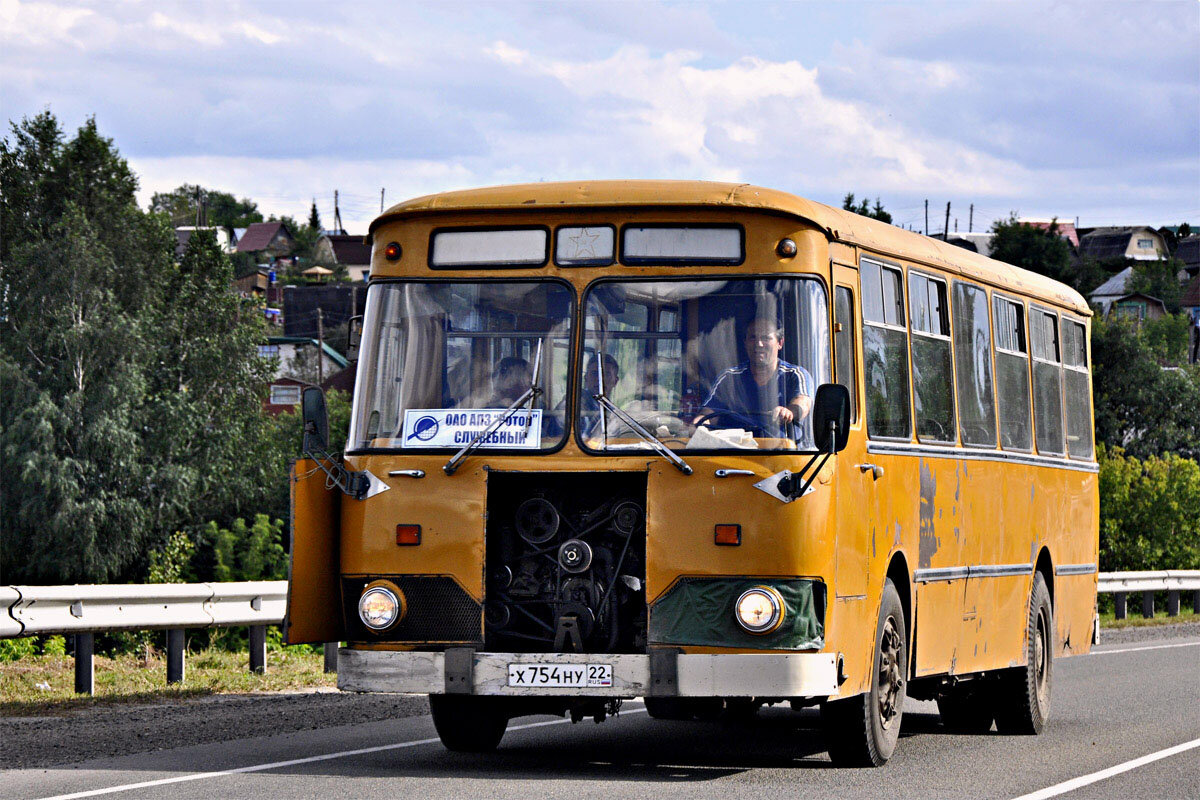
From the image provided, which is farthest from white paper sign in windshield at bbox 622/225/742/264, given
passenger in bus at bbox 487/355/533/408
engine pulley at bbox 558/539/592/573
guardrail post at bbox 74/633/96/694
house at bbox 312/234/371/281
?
house at bbox 312/234/371/281

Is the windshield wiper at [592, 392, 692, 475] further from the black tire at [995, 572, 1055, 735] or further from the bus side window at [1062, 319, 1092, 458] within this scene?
the bus side window at [1062, 319, 1092, 458]

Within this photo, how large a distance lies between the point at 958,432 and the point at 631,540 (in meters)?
3.22

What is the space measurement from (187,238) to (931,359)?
66447 mm

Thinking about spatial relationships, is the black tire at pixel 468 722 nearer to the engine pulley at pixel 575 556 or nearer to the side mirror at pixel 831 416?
the engine pulley at pixel 575 556

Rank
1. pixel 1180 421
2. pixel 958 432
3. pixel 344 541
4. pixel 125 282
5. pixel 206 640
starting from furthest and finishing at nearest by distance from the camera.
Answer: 1. pixel 1180 421
2. pixel 125 282
3. pixel 206 640
4. pixel 958 432
5. pixel 344 541

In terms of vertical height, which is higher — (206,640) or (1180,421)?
(1180,421)

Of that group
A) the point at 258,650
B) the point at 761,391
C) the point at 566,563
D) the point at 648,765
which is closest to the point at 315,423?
the point at 566,563

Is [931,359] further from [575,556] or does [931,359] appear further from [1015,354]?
[575,556]

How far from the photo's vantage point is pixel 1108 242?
166m

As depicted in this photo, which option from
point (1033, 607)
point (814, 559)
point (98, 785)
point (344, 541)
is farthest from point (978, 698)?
point (98, 785)

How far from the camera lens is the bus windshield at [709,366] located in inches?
375

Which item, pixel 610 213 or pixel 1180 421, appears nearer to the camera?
pixel 610 213

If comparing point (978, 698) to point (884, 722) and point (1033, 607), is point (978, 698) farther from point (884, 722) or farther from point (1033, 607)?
point (884, 722)

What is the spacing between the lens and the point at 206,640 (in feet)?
116
